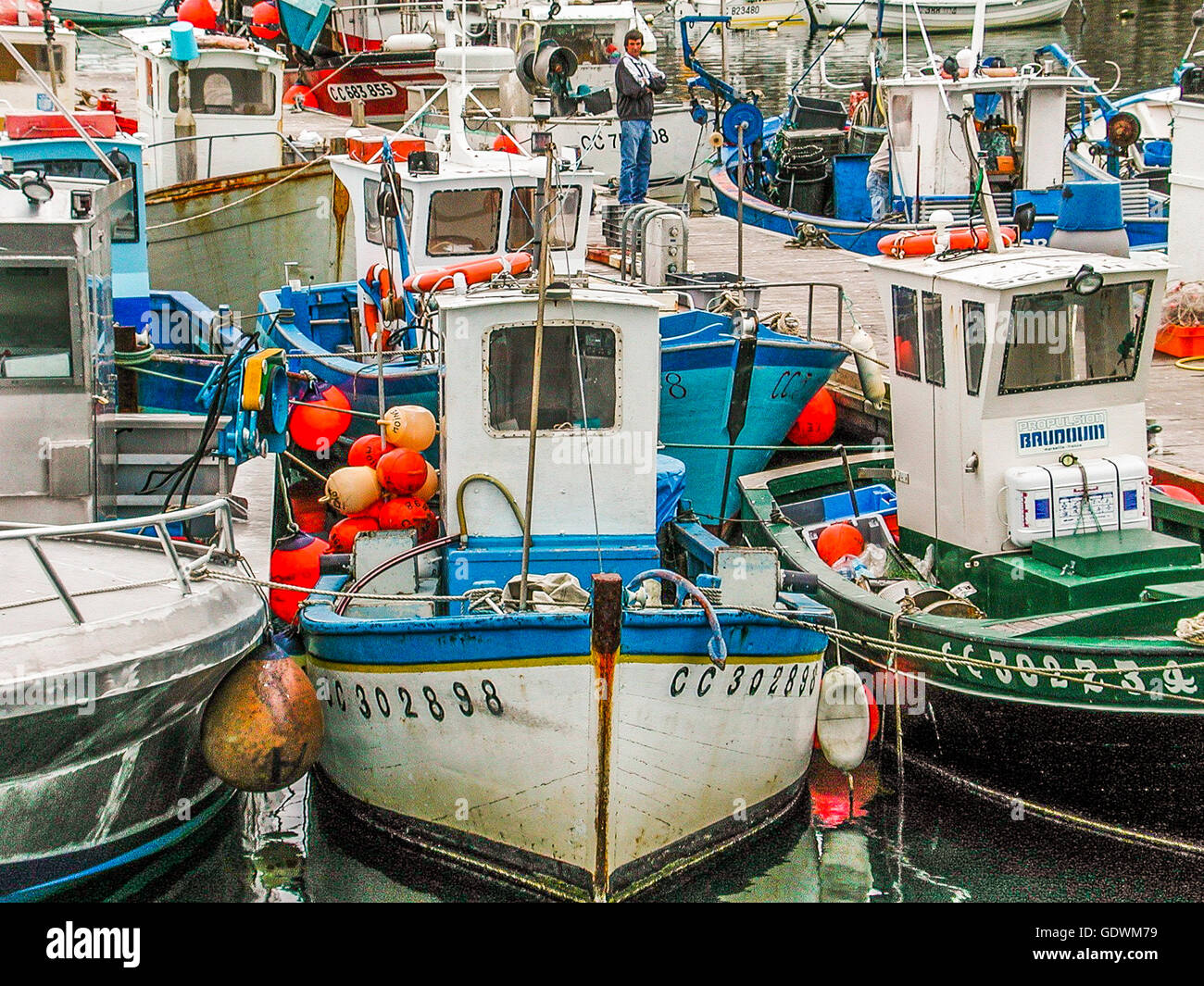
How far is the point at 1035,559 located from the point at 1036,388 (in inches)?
34.8

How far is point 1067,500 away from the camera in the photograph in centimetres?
831

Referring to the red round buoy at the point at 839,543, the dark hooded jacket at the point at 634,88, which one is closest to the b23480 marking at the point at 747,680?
the red round buoy at the point at 839,543

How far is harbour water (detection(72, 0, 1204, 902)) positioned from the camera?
742 centimetres

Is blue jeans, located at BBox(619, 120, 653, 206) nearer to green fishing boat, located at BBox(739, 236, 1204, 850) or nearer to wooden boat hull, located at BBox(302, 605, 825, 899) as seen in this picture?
green fishing boat, located at BBox(739, 236, 1204, 850)

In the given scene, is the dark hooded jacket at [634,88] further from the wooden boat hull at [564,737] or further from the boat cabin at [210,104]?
the wooden boat hull at [564,737]

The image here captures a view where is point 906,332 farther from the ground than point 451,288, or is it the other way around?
point 451,288

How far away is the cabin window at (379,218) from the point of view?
11.9 meters

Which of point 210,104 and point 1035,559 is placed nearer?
point 1035,559

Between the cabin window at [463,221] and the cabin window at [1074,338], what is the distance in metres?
4.90

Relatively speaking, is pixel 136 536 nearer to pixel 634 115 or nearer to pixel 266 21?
pixel 634 115

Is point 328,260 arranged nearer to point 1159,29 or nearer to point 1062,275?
point 1062,275

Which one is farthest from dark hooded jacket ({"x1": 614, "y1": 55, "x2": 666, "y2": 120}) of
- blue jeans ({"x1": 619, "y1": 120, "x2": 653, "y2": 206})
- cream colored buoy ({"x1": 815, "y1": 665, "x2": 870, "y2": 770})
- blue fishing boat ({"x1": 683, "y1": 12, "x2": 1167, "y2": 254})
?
cream colored buoy ({"x1": 815, "y1": 665, "x2": 870, "y2": 770})

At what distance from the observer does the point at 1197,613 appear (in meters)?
7.70

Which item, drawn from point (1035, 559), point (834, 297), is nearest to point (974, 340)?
point (1035, 559)
